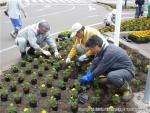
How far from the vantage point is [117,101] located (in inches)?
240

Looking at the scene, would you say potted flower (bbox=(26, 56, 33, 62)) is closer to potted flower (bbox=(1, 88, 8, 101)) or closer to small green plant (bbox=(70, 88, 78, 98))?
potted flower (bbox=(1, 88, 8, 101))

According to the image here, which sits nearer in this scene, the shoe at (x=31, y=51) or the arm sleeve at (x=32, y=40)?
the arm sleeve at (x=32, y=40)

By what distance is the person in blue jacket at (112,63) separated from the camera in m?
6.00

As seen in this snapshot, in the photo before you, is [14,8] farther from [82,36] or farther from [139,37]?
[82,36]

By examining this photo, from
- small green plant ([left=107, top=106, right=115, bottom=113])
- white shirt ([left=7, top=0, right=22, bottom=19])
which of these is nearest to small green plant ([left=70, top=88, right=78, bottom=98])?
small green plant ([left=107, top=106, right=115, bottom=113])

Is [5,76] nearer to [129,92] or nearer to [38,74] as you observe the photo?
[38,74]

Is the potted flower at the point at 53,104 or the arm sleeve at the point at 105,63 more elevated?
the arm sleeve at the point at 105,63

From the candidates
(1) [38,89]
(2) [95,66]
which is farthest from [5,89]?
(2) [95,66]

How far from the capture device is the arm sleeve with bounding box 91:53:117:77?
6.03 metres

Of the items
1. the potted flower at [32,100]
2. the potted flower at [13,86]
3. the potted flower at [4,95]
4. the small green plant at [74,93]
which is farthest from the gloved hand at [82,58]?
the potted flower at [4,95]

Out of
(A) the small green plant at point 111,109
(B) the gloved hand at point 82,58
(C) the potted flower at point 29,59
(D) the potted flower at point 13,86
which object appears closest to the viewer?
(A) the small green plant at point 111,109

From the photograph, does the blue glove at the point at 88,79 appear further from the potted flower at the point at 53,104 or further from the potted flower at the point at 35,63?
the potted flower at the point at 35,63

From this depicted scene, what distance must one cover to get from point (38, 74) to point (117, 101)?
2095mm

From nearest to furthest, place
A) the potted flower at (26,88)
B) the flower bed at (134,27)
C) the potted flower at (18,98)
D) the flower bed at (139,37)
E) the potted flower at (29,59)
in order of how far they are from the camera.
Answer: the potted flower at (18,98), the potted flower at (26,88), the potted flower at (29,59), the flower bed at (139,37), the flower bed at (134,27)
